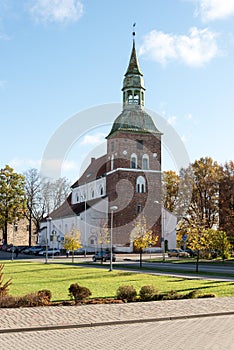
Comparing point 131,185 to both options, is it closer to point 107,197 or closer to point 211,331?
point 107,197

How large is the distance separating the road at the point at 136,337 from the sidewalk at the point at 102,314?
270 mm

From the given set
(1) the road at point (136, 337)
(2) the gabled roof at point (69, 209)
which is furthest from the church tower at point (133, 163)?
(1) the road at point (136, 337)

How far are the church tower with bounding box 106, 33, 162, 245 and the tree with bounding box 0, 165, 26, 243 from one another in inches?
538

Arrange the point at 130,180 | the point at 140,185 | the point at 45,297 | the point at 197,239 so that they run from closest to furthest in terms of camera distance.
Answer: the point at 45,297
the point at 197,239
the point at 130,180
the point at 140,185

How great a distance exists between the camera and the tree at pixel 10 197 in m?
65.9

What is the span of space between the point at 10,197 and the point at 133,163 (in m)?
19.1

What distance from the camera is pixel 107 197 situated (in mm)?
62719

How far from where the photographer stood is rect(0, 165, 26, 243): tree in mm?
65875

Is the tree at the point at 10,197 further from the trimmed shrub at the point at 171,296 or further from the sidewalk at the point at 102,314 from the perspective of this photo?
the sidewalk at the point at 102,314

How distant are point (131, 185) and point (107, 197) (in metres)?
3.84

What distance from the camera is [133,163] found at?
6244 cm

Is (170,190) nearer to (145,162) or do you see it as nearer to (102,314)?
(145,162)

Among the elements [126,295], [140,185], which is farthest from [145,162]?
[126,295]

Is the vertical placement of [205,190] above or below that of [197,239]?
above
